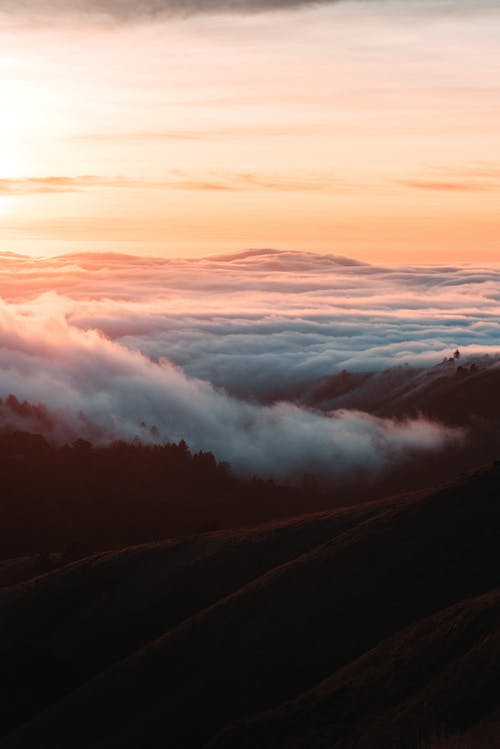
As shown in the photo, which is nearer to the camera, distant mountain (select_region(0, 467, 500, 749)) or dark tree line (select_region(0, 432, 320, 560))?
distant mountain (select_region(0, 467, 500, 749))

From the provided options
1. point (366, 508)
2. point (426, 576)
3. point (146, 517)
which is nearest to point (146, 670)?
point (426, 576)

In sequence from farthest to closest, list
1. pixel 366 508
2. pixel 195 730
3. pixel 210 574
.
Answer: pixel 366 508, pixel 210 574, pixel 195 730

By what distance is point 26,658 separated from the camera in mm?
55781

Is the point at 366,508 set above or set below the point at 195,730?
A: above

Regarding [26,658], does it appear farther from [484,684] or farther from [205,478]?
[205,478]

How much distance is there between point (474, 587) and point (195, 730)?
1663cm

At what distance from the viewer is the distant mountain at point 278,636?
121 ft

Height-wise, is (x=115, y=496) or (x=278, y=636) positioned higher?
(x=115, y=496)

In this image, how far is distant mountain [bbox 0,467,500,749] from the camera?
3697cm

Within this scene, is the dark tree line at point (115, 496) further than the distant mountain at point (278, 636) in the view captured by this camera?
Yes

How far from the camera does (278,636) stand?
49250 millimetres

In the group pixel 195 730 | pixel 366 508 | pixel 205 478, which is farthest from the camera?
pixel 205 478

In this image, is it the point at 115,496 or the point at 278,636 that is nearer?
the point at 278,636

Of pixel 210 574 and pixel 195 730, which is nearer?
pixel 195 730
